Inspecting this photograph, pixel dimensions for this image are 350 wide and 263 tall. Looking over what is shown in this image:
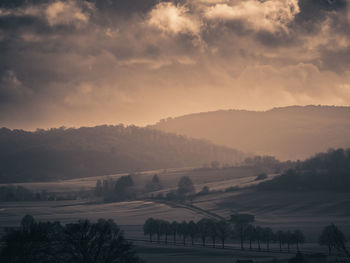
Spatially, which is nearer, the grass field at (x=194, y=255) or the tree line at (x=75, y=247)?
the tree line at (x=75, y=247)

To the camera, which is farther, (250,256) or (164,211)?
(164,211)

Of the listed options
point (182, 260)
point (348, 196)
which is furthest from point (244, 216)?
point (182, 260)

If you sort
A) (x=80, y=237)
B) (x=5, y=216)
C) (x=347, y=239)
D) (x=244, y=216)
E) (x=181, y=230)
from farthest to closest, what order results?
(x=5, y=216), (x=244, y=216), (x=181, y=230), (x=347, y=239), (x=80, y=237)

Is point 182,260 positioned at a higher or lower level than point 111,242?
lower

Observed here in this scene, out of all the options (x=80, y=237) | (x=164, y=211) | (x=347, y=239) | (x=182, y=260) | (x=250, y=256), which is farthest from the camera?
(x=164, y=211)

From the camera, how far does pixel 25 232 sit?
6262cm

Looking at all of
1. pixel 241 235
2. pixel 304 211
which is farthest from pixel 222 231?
pixel 304 211

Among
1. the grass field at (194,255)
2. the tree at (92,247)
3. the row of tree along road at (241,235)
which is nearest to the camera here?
the tree at (92,247)

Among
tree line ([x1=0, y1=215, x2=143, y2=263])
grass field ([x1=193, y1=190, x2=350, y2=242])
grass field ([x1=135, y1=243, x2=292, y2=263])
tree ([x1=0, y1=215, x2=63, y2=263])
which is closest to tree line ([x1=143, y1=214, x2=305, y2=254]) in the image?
grass field ([x1=135, y1=243, x2=292, y2=263])

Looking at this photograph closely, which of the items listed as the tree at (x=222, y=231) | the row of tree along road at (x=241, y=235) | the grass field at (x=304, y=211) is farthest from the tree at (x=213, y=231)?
the grass field at (x=304, y=211)

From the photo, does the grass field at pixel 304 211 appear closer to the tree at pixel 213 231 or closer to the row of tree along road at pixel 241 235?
the row of tree along road at pixel 241 235

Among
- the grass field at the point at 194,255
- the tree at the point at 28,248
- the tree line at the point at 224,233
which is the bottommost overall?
the grass field at the point at 194,255

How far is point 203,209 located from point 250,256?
100 metres

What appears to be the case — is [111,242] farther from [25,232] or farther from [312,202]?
[312,202]
